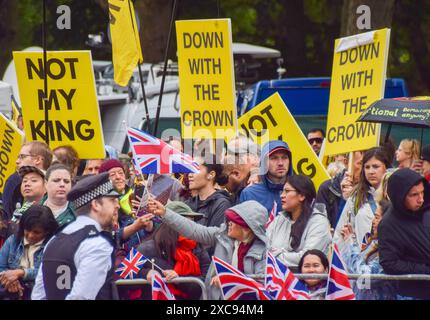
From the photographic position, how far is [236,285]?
8570 millimetres

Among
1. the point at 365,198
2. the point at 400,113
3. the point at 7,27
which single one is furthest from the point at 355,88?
the point at 7,27

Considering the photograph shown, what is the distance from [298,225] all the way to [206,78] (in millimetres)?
2952

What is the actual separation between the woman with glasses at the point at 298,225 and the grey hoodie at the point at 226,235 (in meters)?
0.38

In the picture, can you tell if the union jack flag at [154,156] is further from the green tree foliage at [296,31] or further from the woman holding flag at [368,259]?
the green tree foliage at [296,31]

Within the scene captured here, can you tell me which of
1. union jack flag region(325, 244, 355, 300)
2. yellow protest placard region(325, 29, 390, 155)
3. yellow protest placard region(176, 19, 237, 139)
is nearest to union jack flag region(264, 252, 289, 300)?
union jack flag region(325, 244, 355, 300)

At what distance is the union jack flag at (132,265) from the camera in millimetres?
9445

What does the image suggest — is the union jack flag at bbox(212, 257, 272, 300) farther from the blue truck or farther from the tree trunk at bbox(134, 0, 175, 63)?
the tree trunk at bbox(134, 0, 175, 63)

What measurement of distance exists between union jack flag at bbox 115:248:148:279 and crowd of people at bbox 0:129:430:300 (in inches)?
2.1

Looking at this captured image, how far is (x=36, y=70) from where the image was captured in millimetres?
12477

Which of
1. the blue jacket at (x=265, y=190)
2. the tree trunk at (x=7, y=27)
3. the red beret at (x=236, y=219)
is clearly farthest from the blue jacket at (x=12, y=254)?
the tree trunk at (x=7, y=27)

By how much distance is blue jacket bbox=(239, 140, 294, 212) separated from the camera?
35.5 ft

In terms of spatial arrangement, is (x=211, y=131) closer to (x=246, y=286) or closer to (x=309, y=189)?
(x=309, y=189)
